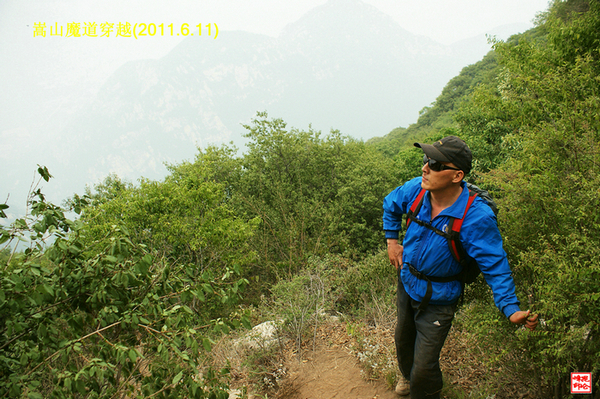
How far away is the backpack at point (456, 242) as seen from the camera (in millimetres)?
2236

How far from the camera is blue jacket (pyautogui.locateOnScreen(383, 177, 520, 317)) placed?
6.84 feet

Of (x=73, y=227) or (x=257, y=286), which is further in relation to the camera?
(x=257, y=286)

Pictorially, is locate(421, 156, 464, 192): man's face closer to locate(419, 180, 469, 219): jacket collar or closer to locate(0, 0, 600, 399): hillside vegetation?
locate(419, 180, 469, 219): jacket collar

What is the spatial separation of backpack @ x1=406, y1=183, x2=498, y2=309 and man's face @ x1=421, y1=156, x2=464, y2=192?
0.52 ft

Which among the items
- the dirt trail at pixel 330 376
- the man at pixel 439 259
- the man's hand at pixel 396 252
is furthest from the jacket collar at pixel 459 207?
the dirt trail at pixel 330 376

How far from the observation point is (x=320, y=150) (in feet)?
73.5

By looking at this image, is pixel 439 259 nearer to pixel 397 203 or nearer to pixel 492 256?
pixel 492 256

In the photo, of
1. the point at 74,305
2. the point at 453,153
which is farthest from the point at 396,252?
the point at 74,305

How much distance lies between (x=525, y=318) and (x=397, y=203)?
116cm

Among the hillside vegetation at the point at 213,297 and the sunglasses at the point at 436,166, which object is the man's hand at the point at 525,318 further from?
A: the sunglasses at the point at 436,166

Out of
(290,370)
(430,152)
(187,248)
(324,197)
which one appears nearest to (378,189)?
(324,197)

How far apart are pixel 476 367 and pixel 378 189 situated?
673 inches

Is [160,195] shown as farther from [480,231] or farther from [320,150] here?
[480,231]

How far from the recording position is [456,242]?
2.24 meters
